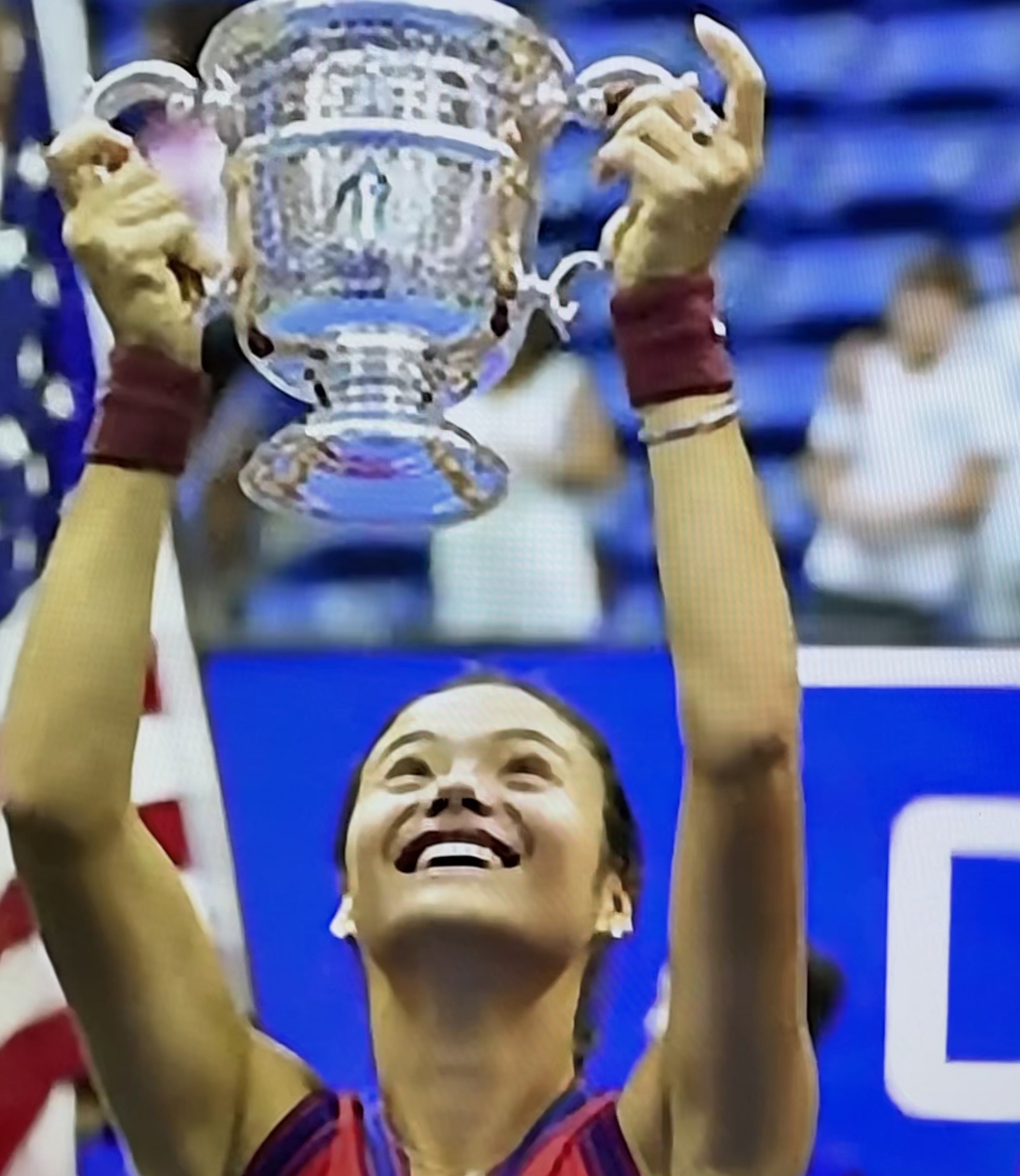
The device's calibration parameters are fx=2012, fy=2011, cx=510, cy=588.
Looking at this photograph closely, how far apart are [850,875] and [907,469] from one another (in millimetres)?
185

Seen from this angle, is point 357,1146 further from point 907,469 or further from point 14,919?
point 907,469

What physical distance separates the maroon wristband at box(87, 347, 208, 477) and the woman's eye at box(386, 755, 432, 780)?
0.55 feet

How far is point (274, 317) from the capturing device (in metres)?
0.76

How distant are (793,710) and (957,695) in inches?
6.7

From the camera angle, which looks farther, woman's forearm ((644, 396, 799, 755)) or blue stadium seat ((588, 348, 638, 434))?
blue stadium seat ((588, 348, 638, 434))

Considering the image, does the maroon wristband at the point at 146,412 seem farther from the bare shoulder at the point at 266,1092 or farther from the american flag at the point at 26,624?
the bare shoulder at the point at 266,1092

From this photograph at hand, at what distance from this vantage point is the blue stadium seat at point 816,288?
36.1 inches

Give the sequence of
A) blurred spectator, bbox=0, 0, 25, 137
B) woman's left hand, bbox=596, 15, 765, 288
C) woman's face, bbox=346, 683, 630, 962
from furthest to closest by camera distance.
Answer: blurred spectator, bbox=0, 0, 25, 137
woman's face, bbox=346, 683, 630, 962
woman's left hand, bbox=596, 15, 765, 288

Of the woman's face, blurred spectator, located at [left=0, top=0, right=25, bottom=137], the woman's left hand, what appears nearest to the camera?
the woman's left hand

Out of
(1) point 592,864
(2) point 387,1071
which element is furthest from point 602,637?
(2) point 387,1071

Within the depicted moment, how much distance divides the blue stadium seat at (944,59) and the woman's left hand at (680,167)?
0.63 ft

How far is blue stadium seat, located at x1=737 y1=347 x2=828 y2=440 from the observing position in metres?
0.91

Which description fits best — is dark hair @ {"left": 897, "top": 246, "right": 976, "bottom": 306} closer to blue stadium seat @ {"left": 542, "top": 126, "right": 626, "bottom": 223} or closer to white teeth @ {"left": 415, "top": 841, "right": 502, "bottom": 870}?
blue stadium seat @ {"left": 542, "top": 126, "right": 626, "bottom": 223}

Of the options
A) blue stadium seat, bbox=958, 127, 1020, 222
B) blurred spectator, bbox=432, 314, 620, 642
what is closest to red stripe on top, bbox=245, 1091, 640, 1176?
blurred spectator, bbox=432, 314, 620, 642
